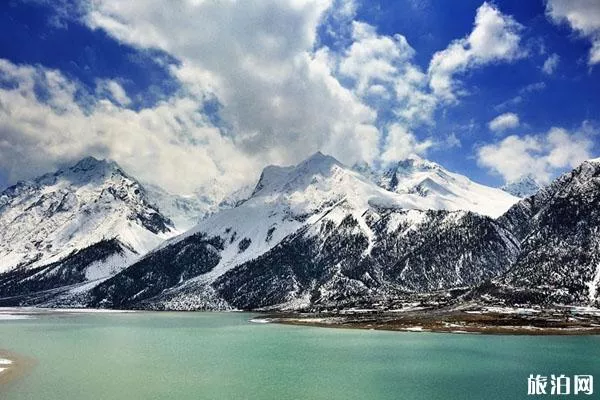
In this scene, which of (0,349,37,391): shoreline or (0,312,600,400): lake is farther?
(0,349,37,391): shoreline

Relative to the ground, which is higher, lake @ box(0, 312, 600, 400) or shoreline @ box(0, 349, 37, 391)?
lake @ box(0, 312, 600, 400)

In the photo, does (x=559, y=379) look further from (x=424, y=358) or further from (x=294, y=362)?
(x=294, y=362)

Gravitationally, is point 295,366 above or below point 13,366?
above

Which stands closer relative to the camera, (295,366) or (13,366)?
(13,366)

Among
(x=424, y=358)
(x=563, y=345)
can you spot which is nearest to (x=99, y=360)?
(x=424, y=358)
